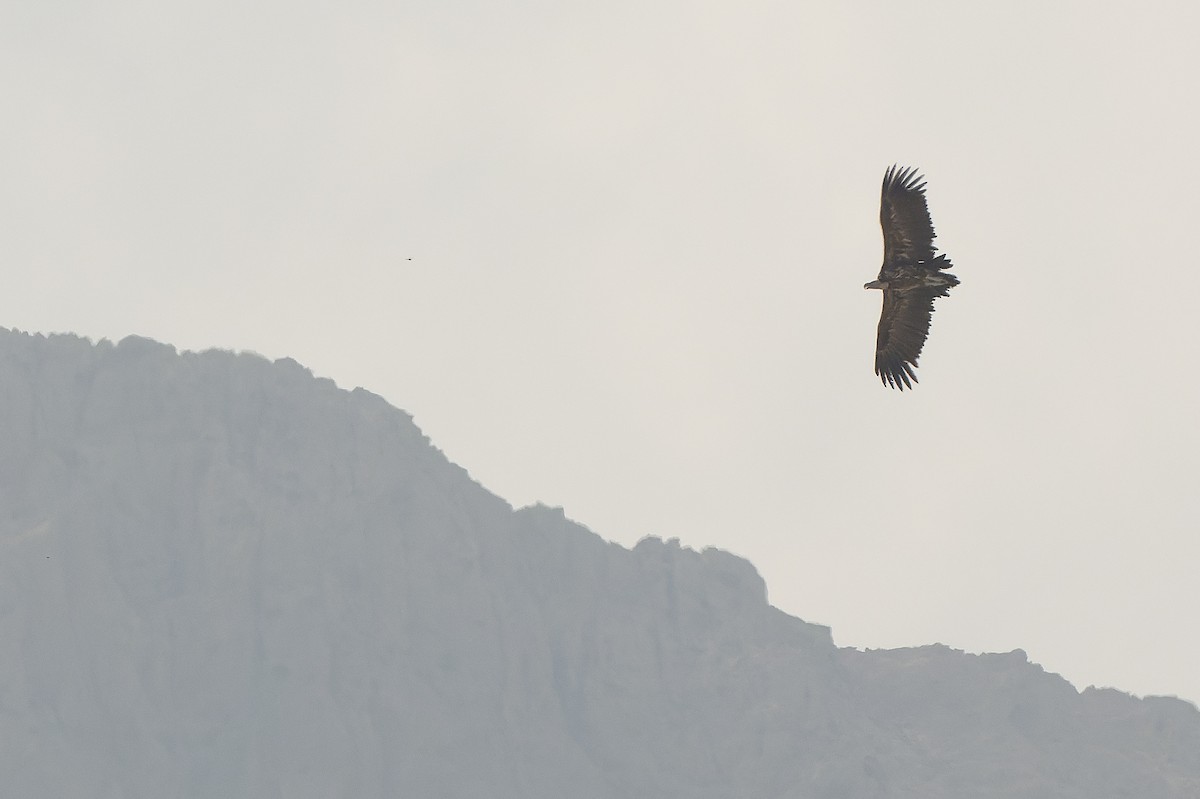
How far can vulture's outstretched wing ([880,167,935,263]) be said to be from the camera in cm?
4300

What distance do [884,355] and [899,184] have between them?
591 cm

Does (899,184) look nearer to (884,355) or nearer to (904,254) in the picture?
(904,254)

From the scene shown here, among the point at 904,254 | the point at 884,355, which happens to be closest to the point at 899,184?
the point at 904,254

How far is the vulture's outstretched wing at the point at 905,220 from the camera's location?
43000mm

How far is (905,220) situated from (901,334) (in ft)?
15.1

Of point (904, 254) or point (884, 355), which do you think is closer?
point (904, 254)

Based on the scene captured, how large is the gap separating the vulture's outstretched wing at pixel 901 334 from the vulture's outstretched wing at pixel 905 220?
2320 mm

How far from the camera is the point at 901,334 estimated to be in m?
46.7

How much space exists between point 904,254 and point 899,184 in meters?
1.88

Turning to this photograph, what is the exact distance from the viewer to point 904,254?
43.6 metres

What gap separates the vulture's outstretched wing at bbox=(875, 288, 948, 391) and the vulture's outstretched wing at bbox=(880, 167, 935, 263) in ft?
7.61

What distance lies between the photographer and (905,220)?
4312cm

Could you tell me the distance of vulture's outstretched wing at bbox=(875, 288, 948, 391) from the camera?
46000mm

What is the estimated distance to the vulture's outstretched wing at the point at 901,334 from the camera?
46.0 meters
